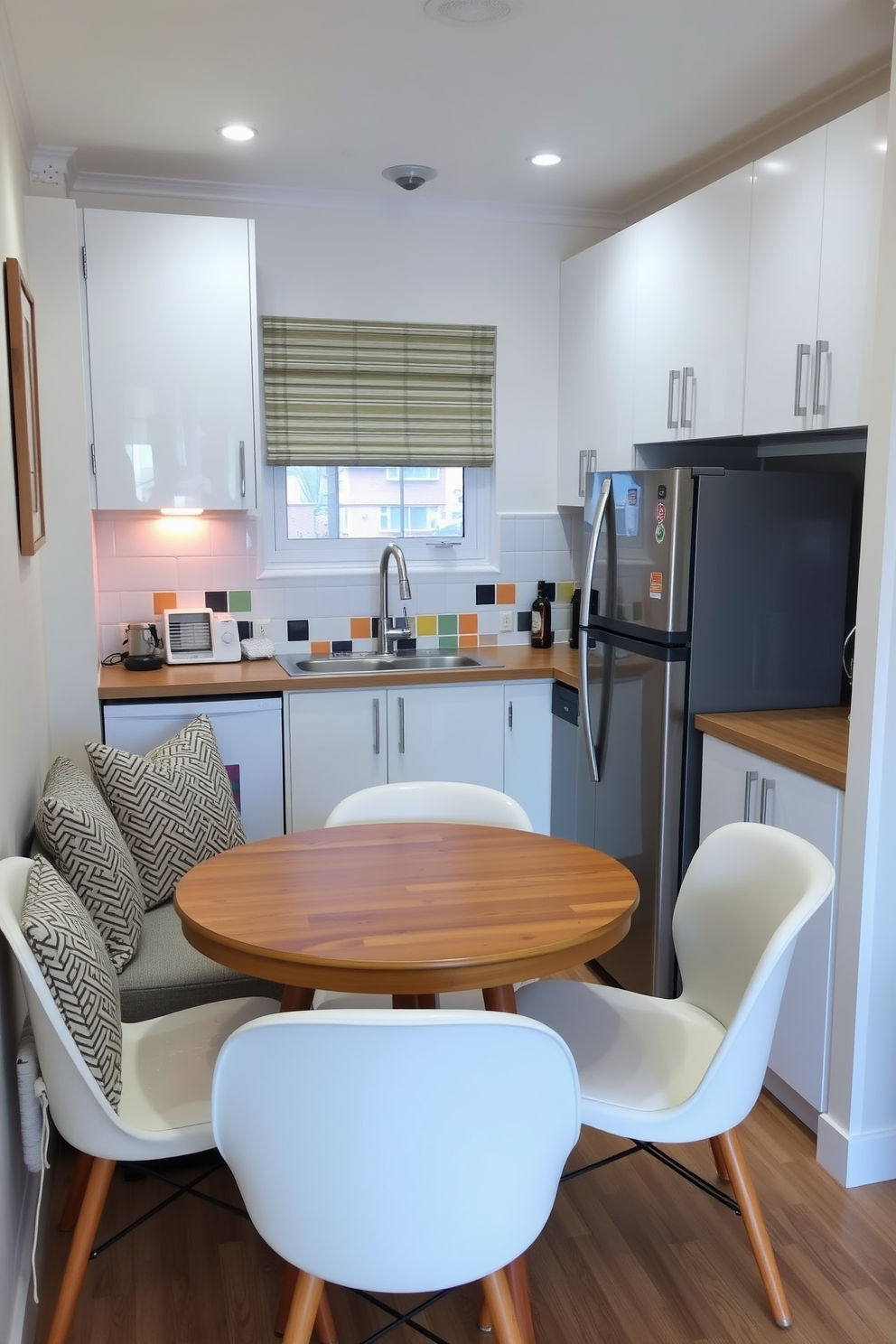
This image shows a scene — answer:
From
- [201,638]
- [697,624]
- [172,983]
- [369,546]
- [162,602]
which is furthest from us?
[369,546]

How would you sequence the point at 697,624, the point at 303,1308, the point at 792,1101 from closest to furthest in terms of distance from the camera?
the point at 303,1308 < the point at 792,1101 < the point at 697,624

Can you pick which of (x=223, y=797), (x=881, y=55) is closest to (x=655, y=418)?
(x=881, y=55)

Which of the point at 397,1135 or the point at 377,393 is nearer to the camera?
the point at 397,1135

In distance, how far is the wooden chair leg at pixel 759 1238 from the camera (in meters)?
1.99

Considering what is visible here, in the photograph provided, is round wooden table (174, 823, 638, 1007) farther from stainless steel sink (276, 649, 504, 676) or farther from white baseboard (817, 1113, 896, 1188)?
stainless steel sink (276, 649, 504, 676)

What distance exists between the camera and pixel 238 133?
326 centimetres

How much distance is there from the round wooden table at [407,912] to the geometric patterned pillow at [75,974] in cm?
18

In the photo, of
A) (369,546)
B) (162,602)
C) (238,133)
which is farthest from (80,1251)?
(238,133)

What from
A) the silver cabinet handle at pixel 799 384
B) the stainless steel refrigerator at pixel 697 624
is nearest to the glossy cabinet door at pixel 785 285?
the silver cabinet handle at pixel 799 384

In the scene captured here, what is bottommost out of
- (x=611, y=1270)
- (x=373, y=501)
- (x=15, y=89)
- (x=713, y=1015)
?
(x=611, y=1270)

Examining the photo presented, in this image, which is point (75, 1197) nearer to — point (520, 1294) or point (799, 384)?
point (520, 1294)

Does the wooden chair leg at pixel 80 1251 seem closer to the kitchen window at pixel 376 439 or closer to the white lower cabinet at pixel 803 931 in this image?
the white lower cabinet at pixel 803 931

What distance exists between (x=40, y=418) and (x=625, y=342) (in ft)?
6.31

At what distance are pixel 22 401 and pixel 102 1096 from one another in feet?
A: 5.23
